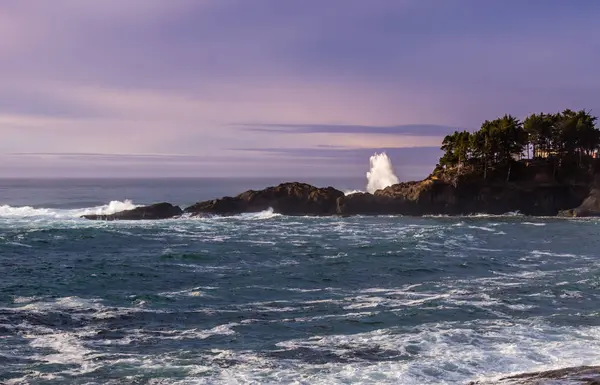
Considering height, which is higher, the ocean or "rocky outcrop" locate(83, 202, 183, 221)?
"rocky outcrop" locate(83, 202, 183, 221)

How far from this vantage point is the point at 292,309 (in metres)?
22.3

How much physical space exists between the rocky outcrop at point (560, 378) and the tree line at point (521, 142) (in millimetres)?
60801

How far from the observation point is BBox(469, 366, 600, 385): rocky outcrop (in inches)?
499

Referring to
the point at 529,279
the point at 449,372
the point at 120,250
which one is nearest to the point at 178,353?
the point at 449,372

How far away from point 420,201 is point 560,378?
54.8 m

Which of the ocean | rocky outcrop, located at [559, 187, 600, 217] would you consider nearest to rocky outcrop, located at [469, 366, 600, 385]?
the ocean

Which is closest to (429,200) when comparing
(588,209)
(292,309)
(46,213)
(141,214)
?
(588,209)

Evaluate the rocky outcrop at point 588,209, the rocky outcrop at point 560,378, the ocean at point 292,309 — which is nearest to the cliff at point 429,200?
the rocky outcrop at point 588,209

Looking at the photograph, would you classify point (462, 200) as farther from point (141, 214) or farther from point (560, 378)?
point (560, 378)

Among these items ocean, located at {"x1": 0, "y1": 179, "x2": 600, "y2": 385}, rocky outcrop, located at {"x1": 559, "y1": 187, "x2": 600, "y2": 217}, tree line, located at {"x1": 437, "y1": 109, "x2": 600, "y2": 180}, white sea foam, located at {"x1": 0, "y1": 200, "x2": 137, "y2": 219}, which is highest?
tree line, located at {"x1": 437, "y1": 109, "x2": 600, "y2": 180}

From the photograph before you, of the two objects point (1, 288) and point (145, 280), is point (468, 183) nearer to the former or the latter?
point (145, 280)

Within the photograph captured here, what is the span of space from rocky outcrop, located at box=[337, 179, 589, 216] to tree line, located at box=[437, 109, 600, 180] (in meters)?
4.35

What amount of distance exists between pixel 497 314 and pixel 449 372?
708cm

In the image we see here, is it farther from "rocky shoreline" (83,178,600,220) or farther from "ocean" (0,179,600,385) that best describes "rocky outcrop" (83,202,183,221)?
"ocean" (0,179,600,385)
